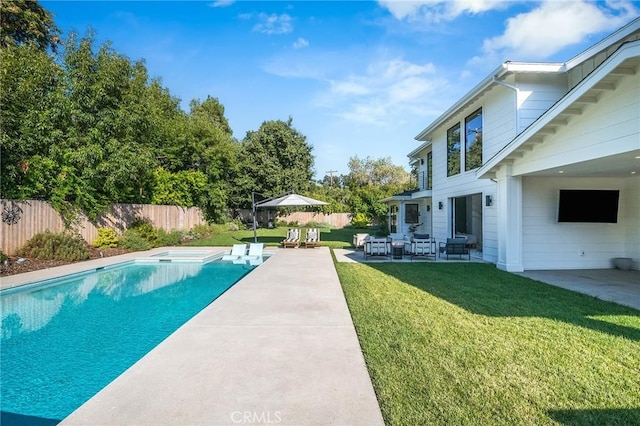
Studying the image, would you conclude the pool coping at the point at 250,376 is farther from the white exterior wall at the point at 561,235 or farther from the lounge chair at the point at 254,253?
the lounge chair at the point at 254,253

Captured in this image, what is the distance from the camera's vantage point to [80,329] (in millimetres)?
5676

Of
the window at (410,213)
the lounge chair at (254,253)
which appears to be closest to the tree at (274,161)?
the window at (410,213)

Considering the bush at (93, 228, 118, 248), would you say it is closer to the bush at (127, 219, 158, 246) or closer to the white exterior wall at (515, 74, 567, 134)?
the bush at (127, 219, 158, 246)

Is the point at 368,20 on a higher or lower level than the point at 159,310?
higher

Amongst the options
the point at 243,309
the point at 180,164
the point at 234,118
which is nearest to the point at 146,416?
the point at 243,309

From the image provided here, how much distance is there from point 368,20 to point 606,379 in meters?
12.7

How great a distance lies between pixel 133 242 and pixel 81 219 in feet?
7.53

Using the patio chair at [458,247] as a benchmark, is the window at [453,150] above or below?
above

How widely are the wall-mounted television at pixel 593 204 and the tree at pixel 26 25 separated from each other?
73.1ft

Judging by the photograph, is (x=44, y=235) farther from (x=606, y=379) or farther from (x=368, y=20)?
(x=606, y=379)

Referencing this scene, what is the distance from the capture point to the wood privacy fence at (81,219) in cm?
1060

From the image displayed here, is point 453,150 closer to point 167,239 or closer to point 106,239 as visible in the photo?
point 167,239

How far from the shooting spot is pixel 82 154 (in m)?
12.5

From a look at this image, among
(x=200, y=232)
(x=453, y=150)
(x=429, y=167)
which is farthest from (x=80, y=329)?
(x=429, y=167)
